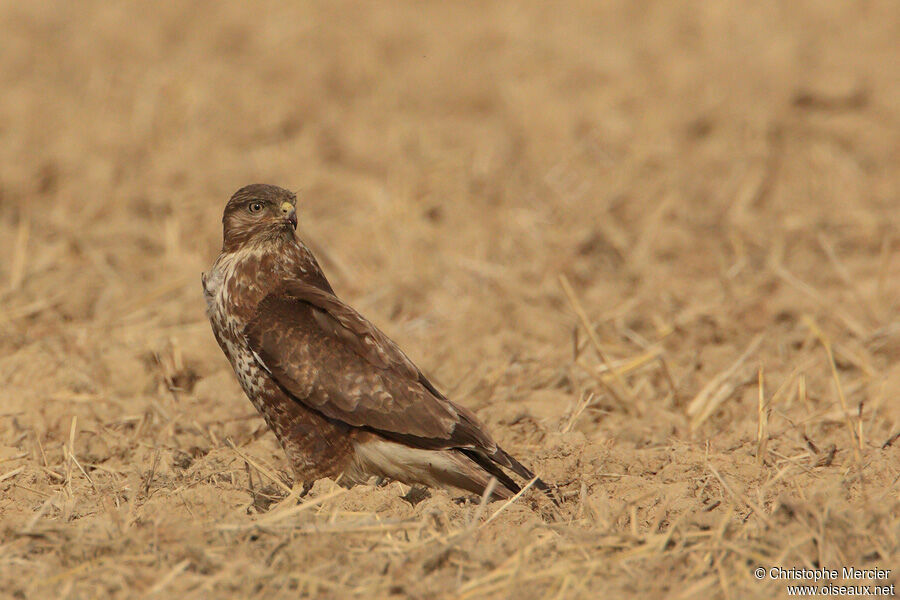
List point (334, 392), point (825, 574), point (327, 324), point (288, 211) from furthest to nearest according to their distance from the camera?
point (288, 211), point (327, 324), point (334, 392), point (825, 574)

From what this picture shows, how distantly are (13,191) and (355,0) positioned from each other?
5.15 meters

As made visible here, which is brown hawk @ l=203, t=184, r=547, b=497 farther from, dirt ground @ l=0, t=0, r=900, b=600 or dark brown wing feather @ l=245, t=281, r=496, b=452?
dirt ground @ l=0, t=0, r=900, b=600

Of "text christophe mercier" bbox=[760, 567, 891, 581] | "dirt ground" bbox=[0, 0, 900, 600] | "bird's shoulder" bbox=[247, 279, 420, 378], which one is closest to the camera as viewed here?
"text christophe mercier" bbox=[760, 567, 891, 581]

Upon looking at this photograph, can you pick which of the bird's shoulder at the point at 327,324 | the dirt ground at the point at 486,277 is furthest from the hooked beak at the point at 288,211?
the dirt ground at the point at 486,277

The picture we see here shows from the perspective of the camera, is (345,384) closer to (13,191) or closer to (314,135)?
(13,191)

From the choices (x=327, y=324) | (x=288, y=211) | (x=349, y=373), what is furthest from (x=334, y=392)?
(x=288, y=211)

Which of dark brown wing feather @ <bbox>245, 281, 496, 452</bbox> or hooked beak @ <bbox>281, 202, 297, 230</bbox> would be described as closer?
dark brown wing feather @ <bbox>245, 281, 496, 452</bbox>

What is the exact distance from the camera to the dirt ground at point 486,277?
159 inches

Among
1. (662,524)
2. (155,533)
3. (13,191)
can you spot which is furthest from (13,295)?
(662,524)

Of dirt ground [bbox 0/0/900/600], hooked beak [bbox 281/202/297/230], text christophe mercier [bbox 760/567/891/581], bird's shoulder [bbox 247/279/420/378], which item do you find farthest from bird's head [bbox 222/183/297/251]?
text christophe mercier [bbox 760/567/891/581]

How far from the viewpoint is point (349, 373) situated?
4.89 metres

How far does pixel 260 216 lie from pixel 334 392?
88 centimetres

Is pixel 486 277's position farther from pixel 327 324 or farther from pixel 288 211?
pixel 327 324

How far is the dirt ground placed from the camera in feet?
13.2
